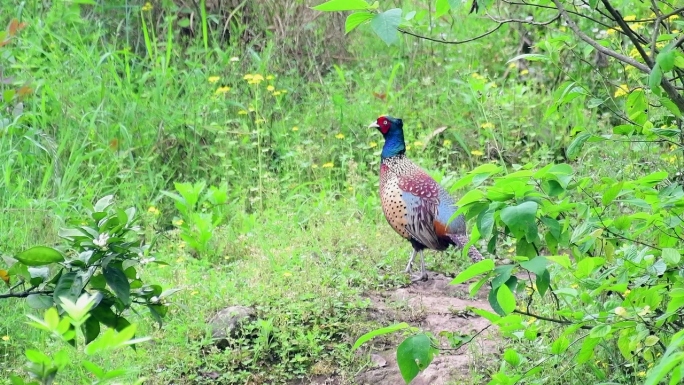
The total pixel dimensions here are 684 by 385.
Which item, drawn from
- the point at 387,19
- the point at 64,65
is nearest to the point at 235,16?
the point at 64,65

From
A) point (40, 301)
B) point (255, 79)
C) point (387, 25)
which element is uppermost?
point (387, 25)

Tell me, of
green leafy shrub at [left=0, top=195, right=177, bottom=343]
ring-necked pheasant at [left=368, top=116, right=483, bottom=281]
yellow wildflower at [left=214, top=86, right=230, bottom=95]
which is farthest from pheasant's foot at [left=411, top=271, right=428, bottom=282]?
green leafy shrub at [left=0, top=195, right=177, bottom=343]

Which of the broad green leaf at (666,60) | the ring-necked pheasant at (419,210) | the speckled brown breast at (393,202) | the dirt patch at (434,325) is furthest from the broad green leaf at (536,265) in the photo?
the speckled brown breast at (393,202)

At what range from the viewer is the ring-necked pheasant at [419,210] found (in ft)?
19.1

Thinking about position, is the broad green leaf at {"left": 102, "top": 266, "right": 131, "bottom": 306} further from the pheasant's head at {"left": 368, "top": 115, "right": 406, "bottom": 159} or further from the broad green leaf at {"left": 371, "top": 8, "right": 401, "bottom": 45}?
the pheasant's head at {"left": 368, "top": 115, "right": 406, "bottom": 159}

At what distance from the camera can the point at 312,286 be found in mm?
5363

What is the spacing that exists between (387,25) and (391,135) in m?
4.03

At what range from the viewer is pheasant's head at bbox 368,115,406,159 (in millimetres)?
6363

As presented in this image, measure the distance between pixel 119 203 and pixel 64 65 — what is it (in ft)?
4.62

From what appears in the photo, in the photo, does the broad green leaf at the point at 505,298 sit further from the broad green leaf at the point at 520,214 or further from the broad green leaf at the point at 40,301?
the broad green leaf at the point at 40,301

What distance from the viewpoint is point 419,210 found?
590 centimetres

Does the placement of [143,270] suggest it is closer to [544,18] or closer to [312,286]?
[312,286]

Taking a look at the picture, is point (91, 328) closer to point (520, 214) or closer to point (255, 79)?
point (520, 214)

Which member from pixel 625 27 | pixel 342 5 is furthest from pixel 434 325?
pixel 342 5
